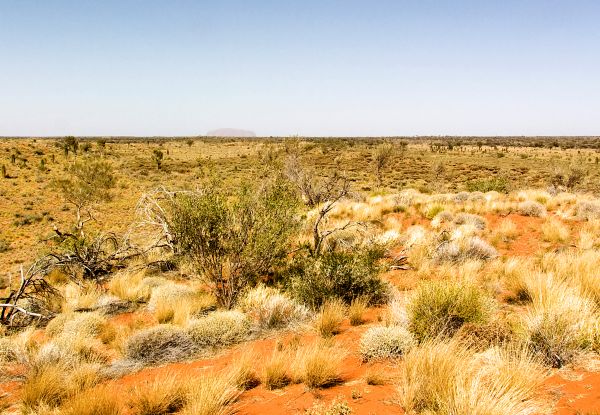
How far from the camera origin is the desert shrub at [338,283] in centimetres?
735

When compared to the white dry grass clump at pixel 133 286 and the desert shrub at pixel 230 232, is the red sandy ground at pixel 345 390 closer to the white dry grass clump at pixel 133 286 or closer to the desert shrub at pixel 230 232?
the desert shrub at pixel 230 232

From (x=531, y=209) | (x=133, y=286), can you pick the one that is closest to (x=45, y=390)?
(x=133, y=286)

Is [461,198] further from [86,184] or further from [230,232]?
[86,184]

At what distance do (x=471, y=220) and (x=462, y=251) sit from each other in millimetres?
3965

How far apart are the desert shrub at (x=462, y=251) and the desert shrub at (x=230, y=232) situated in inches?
182

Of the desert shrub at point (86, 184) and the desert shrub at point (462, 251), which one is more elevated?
the desert shrub at point (86, 184)

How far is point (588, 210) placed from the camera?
45.5 feet

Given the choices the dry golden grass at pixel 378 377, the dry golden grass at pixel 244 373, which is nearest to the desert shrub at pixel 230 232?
the dry golden grass at pixel 244 373

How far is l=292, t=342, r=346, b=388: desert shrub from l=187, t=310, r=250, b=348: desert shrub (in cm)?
178

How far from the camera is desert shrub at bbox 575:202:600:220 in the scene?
13.4 metres

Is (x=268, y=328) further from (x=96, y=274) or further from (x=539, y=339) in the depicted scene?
(x=96, y=274)

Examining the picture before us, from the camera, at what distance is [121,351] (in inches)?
235

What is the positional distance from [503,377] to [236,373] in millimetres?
2810

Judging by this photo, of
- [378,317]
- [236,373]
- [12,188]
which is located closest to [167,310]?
[236,373]
